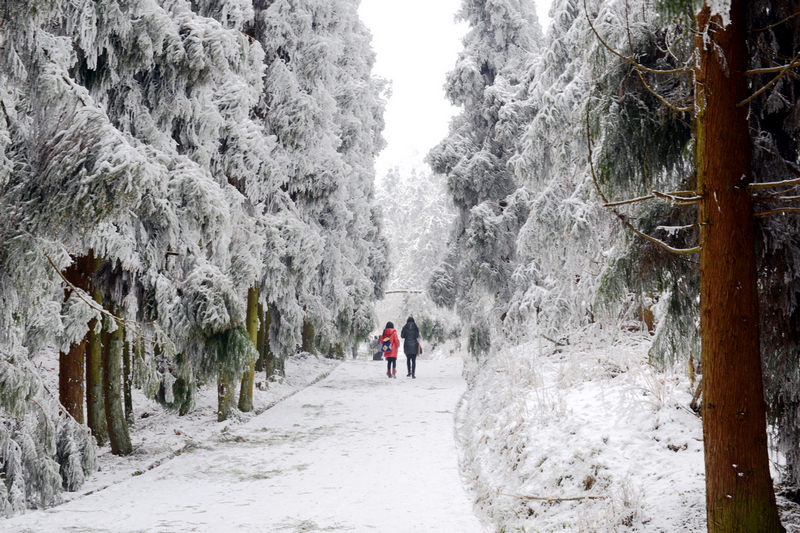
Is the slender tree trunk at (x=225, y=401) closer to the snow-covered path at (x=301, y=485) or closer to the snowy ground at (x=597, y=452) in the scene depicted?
the snow-covered path at (x=301, y=485)

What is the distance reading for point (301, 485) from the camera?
6.80 meters

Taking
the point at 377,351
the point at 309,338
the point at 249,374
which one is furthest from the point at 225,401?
the point at 377,351

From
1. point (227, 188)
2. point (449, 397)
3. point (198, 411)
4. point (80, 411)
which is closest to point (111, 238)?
point (80, 411)

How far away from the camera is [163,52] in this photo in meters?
6.95

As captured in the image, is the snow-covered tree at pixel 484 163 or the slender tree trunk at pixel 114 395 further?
the snow-covered tree at pixel 484 163

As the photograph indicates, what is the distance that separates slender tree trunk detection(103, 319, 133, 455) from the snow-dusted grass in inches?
197

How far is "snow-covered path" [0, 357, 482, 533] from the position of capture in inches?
214

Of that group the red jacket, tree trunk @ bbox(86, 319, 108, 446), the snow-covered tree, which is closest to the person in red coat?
the red jacket

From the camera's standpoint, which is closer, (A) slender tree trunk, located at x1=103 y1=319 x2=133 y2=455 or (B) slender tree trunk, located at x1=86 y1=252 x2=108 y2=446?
(B) slender tree trunk, located at x1=86 y1=252 x2=108 y2=446

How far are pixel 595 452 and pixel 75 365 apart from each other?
21.7 feet

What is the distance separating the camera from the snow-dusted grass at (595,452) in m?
4.46

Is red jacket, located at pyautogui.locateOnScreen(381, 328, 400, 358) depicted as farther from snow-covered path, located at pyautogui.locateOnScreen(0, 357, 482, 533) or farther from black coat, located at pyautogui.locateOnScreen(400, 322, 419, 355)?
snow-covered path, located at pyautogui.locateOnScreen(0, 357, 482, 533)

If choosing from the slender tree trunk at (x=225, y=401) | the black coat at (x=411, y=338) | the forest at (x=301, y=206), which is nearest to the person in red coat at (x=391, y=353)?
the black coat at (x=411, y=338)

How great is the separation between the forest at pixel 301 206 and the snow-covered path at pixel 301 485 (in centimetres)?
80
